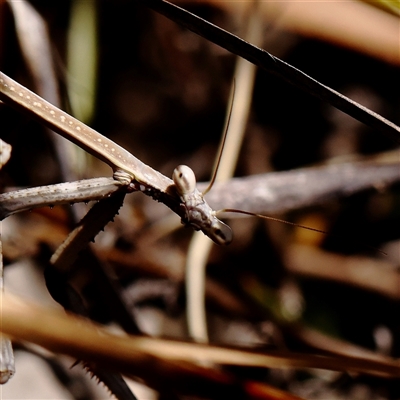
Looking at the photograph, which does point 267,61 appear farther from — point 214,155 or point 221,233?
point 214,155

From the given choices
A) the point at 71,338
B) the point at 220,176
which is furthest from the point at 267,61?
the point at 220,176

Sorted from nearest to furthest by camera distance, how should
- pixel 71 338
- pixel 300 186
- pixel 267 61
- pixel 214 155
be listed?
pixel 71 338 → pixel 267 61 → pixel 300 186 → pixel 214 155

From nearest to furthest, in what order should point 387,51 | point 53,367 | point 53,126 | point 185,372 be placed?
point 185,372
point 53,126
point 53,367
point 387,51

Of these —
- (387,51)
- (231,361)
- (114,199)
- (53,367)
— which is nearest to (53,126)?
(114,199)

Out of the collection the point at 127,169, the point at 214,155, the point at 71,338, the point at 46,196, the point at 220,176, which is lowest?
the point at 71,338

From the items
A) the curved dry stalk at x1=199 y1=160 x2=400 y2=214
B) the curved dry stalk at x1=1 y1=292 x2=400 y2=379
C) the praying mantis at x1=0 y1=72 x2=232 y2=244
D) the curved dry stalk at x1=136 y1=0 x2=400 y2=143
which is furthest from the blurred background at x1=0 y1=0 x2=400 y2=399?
→ the curved dry stalk at x1=1 y1=292 x2=400 y2=379

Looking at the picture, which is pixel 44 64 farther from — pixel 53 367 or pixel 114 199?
pixel 53 367

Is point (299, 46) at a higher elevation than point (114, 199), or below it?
higher
